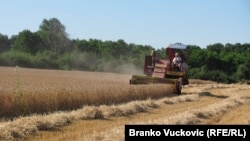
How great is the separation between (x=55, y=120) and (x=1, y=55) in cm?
5742

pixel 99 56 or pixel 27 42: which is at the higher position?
pixel 27 42

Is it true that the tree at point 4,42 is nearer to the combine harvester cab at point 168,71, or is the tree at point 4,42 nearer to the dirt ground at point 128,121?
the combine harvester cab at point 168,71

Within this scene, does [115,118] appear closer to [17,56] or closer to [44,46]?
[17,56]

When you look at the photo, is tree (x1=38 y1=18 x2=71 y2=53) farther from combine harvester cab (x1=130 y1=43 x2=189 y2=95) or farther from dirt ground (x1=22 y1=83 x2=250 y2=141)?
dirt ground (x1=22 y1=83 x2=250 y2=141)

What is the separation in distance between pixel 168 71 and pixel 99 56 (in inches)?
2255

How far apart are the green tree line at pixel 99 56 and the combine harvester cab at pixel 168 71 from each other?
2682 centimetres

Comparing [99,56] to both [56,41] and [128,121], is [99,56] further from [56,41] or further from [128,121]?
[128,121]

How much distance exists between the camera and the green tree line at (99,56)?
7062cm

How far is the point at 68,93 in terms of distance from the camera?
57.7 feet

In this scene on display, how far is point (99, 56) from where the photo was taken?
281 feet

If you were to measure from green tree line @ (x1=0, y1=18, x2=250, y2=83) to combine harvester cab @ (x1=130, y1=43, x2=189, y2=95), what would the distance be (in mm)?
26821

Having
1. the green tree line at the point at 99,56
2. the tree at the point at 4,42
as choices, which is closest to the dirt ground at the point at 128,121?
the green tree line at the point at 99,56

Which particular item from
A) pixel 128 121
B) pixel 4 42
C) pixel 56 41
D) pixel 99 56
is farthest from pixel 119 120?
pixel 4 42

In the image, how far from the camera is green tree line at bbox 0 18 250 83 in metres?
70.6
